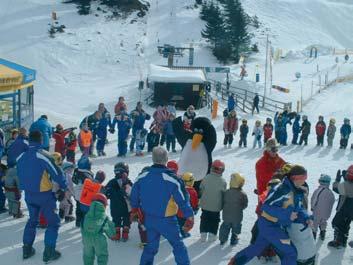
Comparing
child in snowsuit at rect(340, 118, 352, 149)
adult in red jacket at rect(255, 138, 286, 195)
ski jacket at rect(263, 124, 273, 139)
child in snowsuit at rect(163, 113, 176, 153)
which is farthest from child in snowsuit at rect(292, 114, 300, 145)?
adult in red jacket at rect(255, 138, 286, 195)

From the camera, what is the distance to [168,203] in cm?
610

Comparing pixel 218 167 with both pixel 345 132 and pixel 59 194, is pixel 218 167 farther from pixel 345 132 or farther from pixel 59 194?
pixel 345 132

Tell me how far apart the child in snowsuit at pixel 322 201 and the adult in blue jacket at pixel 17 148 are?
4961mm

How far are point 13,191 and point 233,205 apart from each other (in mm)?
3612

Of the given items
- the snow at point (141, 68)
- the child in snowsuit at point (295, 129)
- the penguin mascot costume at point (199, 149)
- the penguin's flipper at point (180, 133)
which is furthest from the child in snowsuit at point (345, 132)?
the penguin mascot costume at point (199, 149)

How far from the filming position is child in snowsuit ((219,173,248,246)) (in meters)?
7.67

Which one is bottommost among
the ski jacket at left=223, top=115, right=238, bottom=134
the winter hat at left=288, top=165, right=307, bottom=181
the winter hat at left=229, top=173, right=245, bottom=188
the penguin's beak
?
the ski jacket at left=223, top=115, right=238, bottom=134

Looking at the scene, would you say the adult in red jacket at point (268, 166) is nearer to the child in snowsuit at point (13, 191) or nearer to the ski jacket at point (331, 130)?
the child in snowsuit at point (13, 191)

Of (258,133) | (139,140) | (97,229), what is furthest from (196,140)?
(258,133)

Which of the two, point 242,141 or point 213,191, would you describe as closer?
point 213,191

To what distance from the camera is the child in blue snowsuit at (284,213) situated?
5.94 m

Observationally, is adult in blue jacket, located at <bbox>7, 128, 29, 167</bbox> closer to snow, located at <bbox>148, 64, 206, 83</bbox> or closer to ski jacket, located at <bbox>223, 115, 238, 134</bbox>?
ski jacket, located at <bbox>223, 115, 238, 134</bbox>

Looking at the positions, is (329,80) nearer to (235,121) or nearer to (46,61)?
(46,61)

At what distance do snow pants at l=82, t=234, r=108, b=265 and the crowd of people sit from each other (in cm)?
1
